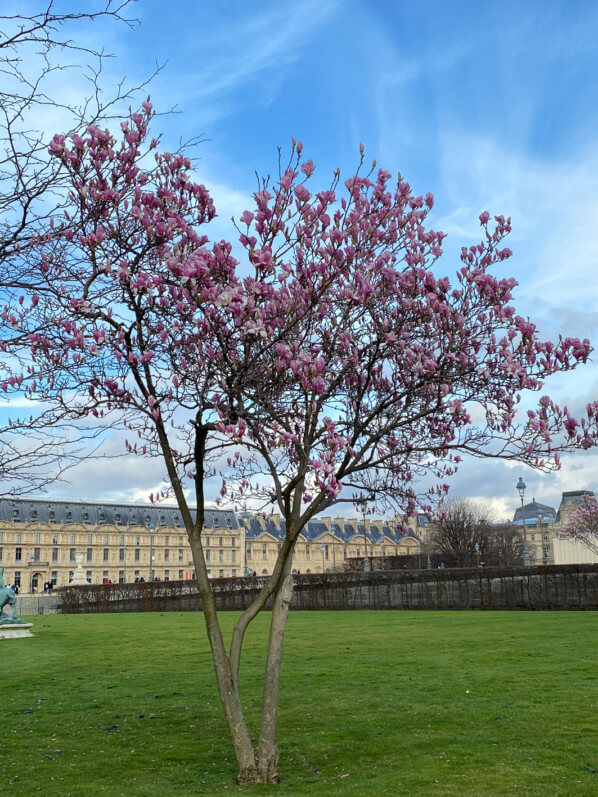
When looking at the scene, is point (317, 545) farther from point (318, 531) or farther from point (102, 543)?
point (102, 543)

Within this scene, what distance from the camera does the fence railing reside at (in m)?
32.6

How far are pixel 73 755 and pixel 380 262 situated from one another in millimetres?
7854

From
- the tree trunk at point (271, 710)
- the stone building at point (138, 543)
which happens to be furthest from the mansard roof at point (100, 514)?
the tree trunk at point (271, 710)

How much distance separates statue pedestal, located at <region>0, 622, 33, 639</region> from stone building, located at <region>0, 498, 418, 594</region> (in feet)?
208

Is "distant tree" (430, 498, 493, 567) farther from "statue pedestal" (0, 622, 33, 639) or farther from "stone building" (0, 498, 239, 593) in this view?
"statue pedestal" (0, 622, 33, 639)

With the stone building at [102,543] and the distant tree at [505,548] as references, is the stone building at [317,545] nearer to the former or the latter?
the stone building at [102,543]

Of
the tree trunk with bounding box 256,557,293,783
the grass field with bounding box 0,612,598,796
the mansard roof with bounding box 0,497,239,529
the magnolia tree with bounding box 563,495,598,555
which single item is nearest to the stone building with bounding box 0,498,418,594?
the mansard roof with bounding box 0,497,239,529

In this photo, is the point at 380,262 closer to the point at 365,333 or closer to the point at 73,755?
the point at 365,333

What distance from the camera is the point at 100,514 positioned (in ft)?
389

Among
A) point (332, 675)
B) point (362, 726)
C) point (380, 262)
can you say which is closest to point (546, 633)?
point (332, 675)

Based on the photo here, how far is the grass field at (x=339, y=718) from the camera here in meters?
8.61

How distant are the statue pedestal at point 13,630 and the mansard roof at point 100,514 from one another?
77.4 meters

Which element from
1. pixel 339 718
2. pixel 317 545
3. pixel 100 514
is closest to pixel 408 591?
pixel 339 718

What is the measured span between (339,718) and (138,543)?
11360 centimetres
